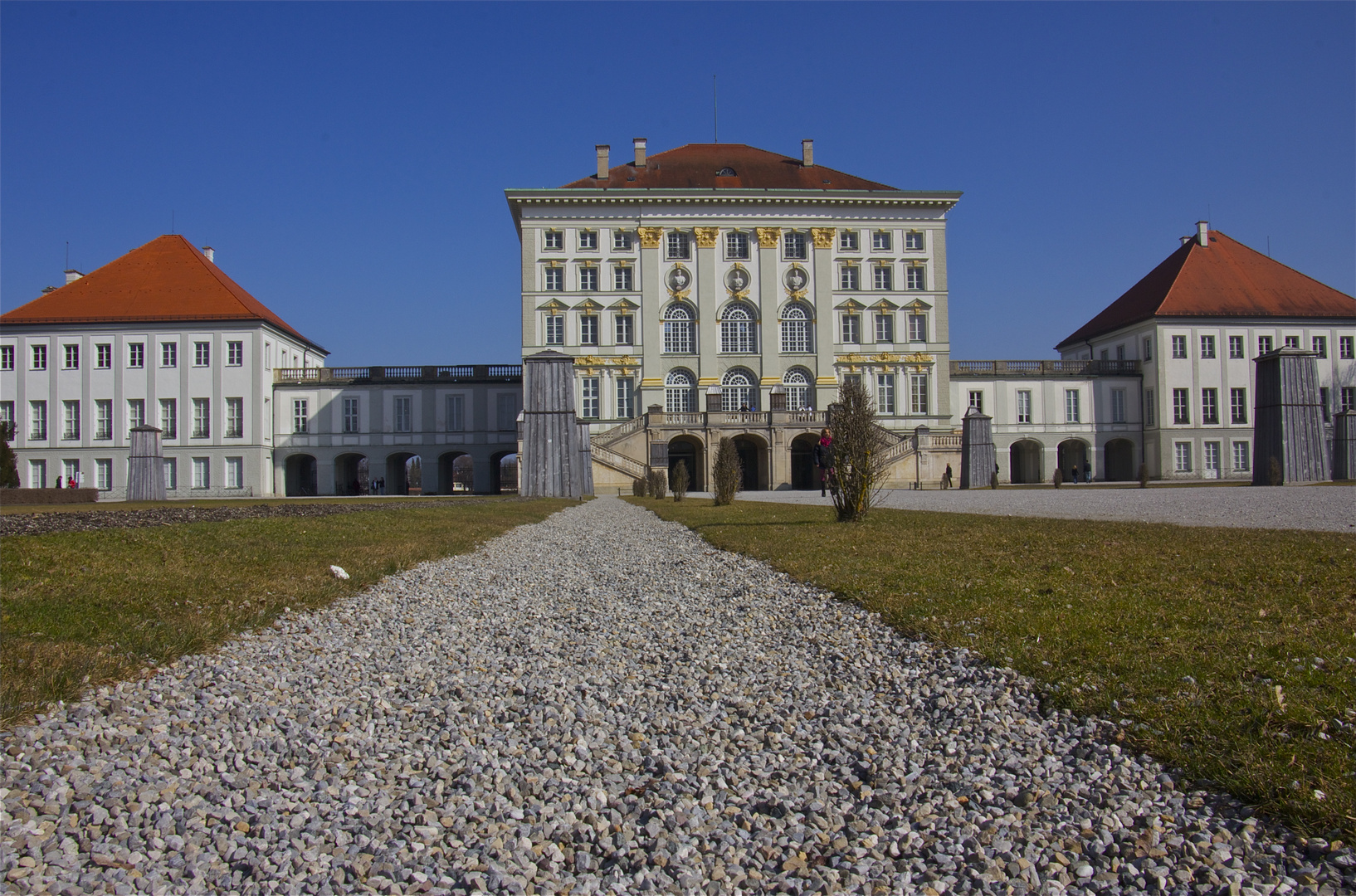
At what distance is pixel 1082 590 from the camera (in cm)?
628

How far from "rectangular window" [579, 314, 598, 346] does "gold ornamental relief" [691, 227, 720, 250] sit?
26.0ft

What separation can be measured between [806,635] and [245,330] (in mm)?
52227

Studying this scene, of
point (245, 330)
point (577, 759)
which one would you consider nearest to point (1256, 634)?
point (577, 759)

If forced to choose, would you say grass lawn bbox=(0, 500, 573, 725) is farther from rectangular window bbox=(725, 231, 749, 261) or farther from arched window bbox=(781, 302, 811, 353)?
rectangular window bbox=(725, 231, 749, 261)

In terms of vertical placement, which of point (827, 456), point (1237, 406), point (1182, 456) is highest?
point (1237, 406)

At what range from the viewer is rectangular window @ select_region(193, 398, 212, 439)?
164ft

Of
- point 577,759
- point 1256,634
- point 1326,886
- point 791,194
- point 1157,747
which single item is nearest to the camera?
point 1326,886

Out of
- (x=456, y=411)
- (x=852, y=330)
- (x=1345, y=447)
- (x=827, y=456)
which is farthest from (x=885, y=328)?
(x=827, y=456)

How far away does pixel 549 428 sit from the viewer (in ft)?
97.9

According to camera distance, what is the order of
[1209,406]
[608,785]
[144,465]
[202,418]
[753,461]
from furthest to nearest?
1. [1209,406]
2. [202,418]
3. [753,461]
4. [144,465]
5. [608,785]

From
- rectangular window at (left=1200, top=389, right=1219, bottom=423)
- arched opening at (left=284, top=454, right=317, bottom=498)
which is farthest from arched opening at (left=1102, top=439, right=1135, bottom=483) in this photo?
arched opening at (left=284, top=454, right=317, bottom=498)

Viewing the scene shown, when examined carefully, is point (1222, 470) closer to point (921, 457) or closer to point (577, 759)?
point (921, 457)

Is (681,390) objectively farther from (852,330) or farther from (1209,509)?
(1209,509)

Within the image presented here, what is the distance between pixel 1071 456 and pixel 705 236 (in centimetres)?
2779
